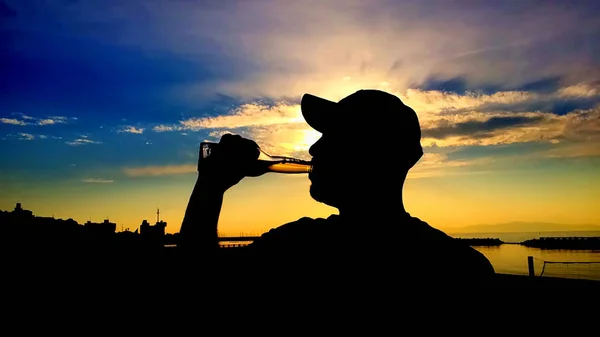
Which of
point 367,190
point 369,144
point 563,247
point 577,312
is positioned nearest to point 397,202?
point 367,190

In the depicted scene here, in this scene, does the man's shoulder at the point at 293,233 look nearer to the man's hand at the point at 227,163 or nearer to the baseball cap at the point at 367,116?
the baseball cap at the point at 367,116

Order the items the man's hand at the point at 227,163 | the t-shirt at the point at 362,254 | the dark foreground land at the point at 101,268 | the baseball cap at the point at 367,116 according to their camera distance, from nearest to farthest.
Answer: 1. the t-shirt at the point at 362,254
2. the baseball cap at the point at 367,116
3. the dark foreground land at the point at 101,268
4. the man's hand at the point at 227,163

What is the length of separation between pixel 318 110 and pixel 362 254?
25.5 inches

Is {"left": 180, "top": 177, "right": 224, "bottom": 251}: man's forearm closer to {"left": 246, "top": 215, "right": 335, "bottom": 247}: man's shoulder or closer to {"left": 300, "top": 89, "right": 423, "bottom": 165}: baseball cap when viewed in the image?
{"left": 246, "top": 215, "right": 335, "bottom": 247}: man's shoulder

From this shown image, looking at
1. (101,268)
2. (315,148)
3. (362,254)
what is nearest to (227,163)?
(315,148)

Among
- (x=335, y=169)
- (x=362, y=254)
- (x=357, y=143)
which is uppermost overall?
(x=357, y=143)

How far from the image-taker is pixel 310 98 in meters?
2.01

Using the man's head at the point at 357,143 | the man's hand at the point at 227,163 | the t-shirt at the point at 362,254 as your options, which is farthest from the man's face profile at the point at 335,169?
the man's hand at the point at 227,163

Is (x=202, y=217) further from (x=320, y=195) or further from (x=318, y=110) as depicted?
(x=318, y=110)

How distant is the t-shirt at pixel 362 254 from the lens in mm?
1682

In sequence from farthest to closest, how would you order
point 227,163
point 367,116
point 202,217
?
point 227,163 < point 202,217 < point 367,116

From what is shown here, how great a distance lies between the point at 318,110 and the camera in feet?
6.58

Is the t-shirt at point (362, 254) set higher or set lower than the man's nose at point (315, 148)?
lower

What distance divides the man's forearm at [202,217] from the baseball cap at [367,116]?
1.08 meters
